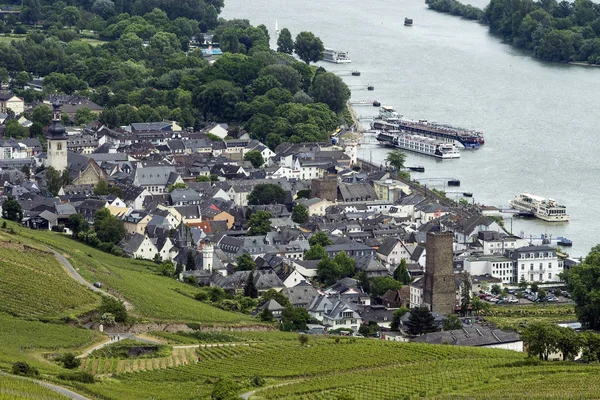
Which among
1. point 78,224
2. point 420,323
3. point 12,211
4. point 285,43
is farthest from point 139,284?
point 285,43

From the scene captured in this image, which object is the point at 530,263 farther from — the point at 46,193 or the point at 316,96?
the point at 316,96

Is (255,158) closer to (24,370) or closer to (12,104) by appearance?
(12,104)

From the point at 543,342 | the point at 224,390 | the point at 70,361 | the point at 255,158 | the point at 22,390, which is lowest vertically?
the point at 255,158

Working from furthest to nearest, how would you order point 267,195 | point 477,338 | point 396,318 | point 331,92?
point 331,92
point 267,195
point 396,318
point 477,338

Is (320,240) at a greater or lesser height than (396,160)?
lesser

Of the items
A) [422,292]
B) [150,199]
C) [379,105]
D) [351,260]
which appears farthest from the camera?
[379,105]

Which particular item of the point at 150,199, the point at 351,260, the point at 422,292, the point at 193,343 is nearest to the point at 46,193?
the point at 150,199
